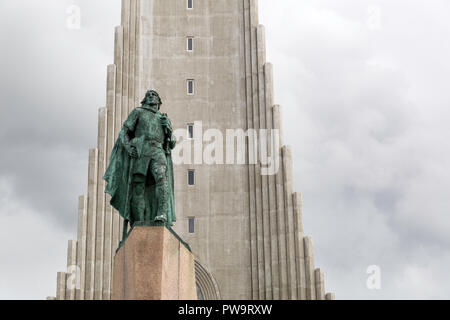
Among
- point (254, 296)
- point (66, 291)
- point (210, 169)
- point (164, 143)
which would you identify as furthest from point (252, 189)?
point (164, 143)

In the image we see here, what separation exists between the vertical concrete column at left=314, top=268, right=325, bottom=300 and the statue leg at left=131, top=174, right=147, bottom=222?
56.6ft

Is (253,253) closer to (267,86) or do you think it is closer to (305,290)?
(305,290)

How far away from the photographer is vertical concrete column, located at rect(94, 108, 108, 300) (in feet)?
90.5

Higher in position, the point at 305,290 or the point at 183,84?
the point at 183,84

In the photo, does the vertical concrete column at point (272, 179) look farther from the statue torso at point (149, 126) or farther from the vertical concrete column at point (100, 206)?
the statue torso at point (149, 126)

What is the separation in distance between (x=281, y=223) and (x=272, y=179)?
72.2 inches

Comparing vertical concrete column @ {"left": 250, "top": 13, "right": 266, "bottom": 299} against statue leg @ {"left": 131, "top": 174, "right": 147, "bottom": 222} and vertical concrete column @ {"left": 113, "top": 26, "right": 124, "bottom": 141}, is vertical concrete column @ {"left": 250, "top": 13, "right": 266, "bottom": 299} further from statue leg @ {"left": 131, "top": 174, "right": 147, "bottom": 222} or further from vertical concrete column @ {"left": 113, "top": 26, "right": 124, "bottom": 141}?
statue leg @ {"left": 131, "top": 174, "right": 147, "bottom": 222}

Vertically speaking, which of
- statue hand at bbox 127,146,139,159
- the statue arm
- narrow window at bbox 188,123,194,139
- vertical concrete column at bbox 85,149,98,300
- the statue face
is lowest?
statue hand at bbox 127,146,139,159

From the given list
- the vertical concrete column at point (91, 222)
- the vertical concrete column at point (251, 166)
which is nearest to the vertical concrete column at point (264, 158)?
the vertical concrete column at point (251, 166)

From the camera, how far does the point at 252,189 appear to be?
98.6ft

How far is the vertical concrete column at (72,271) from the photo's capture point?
2694 cm

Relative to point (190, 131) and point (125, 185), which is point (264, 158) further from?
point (125, 185)

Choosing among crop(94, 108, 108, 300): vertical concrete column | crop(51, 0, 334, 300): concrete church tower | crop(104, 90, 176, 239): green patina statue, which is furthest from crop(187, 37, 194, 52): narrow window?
crop(104, 90, 176, 239): green patina statue
